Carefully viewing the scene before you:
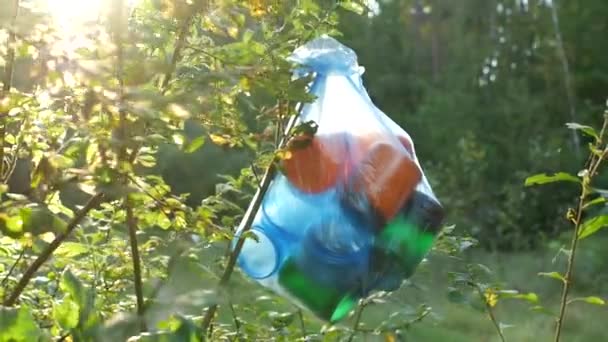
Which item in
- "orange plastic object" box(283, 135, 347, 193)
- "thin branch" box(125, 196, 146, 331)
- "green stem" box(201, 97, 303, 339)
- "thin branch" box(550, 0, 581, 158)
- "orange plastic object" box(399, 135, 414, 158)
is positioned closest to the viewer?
"thin branch" box(125, 196, 146, 331)

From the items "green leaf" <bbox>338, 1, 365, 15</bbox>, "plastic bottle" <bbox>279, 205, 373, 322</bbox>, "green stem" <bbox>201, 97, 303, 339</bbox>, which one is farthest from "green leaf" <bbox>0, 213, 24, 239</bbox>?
"green leaf" <bbox>338, 1, 365, 15</bbox>

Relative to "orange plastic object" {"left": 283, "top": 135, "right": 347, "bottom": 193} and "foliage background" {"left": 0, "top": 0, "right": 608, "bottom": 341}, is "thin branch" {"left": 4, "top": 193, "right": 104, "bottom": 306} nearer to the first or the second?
"foliage background" {"left": 0, "top": 0, "right": 608, "bottom": 341}

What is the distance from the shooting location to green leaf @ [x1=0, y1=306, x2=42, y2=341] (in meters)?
→ 0.95

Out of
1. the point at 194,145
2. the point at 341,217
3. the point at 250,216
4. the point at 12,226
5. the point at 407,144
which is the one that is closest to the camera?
the point at 12,226

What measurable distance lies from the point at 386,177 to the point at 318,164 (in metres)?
0.11

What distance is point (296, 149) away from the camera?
1352mm

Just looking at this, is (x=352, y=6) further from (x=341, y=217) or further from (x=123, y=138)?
(x=123, y=138)

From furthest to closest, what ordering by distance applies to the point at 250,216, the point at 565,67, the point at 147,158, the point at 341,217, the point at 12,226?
the point at 565,67
the point at 341,217
the point at 250,216
the point at 147,158
the point at 12,226

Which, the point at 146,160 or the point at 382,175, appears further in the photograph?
the point at 382,175

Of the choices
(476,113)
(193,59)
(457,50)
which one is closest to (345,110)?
(193,59)

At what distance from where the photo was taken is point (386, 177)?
4.96ft

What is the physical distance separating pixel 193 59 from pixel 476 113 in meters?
9.86

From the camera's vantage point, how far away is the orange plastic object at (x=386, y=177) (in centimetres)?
149

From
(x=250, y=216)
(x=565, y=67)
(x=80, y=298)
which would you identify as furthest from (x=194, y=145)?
(x=565, y=67)
